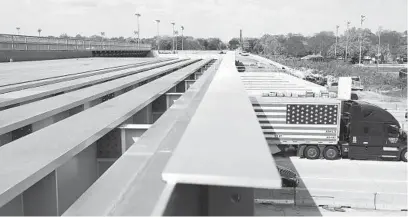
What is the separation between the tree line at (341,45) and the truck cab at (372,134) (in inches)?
2732

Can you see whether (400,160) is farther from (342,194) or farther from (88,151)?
(88,151)

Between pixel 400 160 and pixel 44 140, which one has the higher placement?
pixel 44 140

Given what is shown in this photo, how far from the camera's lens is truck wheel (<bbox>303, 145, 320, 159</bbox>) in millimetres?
16797

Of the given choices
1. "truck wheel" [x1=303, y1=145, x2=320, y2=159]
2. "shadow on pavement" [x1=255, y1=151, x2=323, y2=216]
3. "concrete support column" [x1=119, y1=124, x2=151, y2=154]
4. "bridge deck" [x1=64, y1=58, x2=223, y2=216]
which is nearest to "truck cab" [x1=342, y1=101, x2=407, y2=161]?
"truck wheel" [x1=303, y1=145, x2=320, y2=159]

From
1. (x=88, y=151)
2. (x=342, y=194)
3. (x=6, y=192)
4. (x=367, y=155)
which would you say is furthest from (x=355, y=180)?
(x=6, y=192)

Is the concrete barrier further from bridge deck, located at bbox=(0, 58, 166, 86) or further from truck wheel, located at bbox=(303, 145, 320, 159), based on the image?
bridge deck, located at bbox=(0, 58, 166, 86)

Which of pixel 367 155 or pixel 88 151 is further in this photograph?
pixel 367 155

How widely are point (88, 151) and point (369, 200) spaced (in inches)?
416

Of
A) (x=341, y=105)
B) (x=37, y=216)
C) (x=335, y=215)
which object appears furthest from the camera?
(x=341, y=105)

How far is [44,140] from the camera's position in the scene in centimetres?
284

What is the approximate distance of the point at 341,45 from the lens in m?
88.6

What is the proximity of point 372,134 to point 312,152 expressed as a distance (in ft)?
7.85

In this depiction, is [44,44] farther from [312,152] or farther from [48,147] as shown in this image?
[48,147]

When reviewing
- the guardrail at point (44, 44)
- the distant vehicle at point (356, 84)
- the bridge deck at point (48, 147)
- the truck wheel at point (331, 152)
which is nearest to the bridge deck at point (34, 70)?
the bridge deck at point (48, 147)
